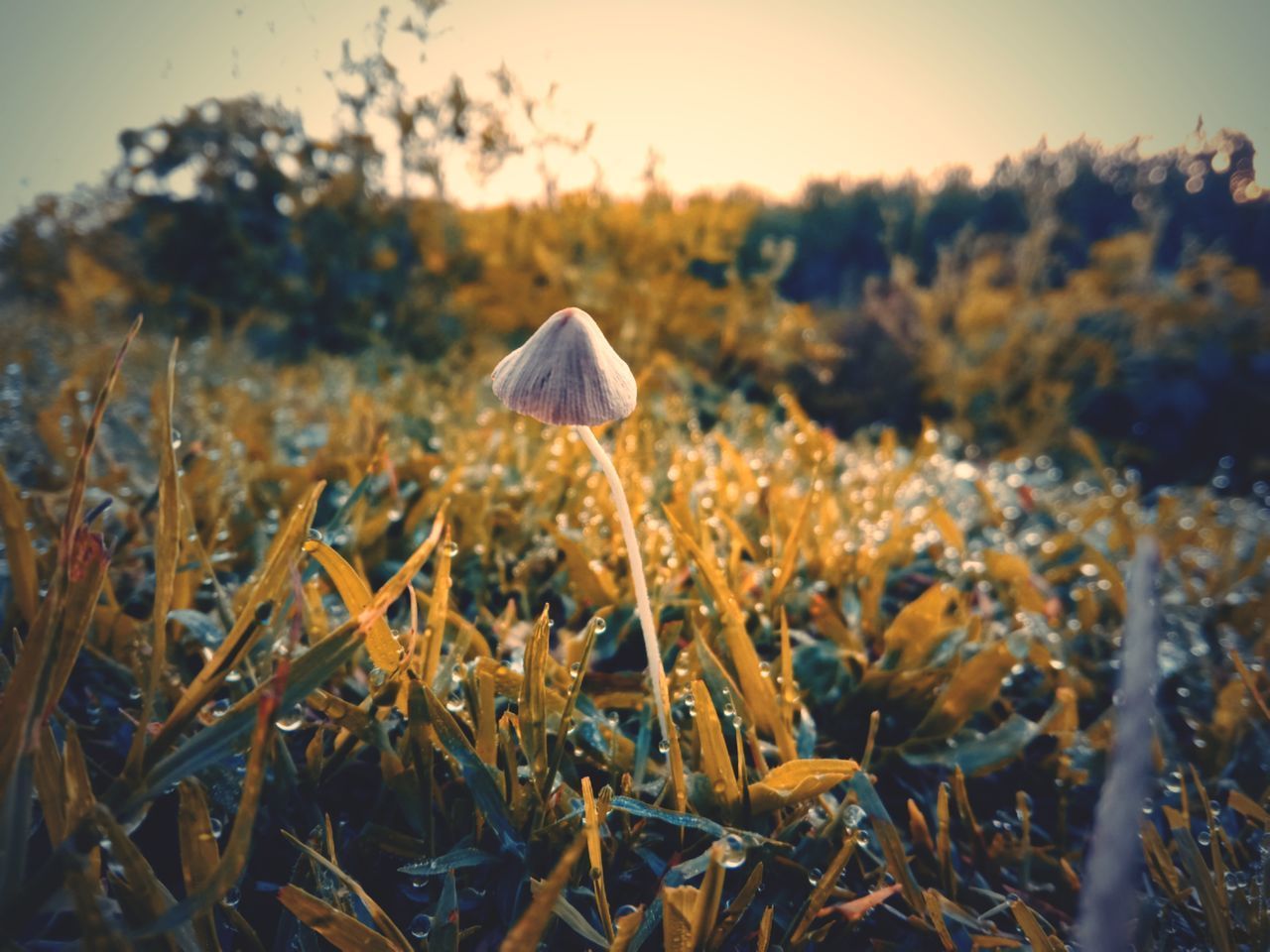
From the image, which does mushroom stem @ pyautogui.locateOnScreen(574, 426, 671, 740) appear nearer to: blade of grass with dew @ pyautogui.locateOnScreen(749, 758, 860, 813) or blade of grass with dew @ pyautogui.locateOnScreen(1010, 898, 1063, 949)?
blade of grass with dew @ pyautogui.locateOnScreen(749, 758, 860, 813)

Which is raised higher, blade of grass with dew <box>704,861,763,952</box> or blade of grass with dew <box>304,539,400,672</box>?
blade of grass with dew <box>304,539,400,672</box>

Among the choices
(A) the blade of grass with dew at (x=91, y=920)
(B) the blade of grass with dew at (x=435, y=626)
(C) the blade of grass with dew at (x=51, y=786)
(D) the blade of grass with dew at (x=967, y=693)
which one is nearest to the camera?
(A) the blade of grass with dew at (x=91, y=920)

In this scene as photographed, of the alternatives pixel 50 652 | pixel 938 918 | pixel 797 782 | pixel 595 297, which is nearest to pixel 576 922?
pixel 797 782

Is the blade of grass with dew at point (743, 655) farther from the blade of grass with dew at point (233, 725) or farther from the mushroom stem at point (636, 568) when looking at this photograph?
the blade of grass with dew at point (233, 725)

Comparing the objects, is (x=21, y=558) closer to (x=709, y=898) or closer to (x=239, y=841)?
(x=239, y=841)

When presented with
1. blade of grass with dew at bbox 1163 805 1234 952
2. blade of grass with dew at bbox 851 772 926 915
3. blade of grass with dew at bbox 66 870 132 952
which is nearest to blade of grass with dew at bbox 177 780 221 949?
blade of grass with dew at bbox 66 870 132 952

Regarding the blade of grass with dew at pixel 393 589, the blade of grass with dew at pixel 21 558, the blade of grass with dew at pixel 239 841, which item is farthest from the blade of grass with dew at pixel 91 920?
the blade of grass with dew at pixel 21 558
